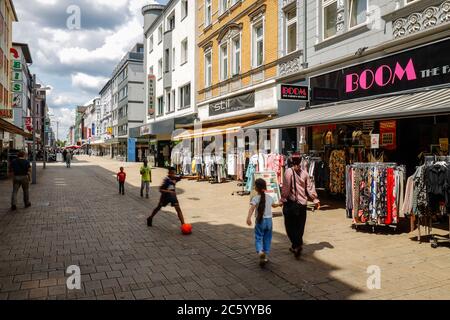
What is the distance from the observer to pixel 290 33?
50.2 feet

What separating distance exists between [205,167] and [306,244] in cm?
1208

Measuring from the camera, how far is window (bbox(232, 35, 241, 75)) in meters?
19.4

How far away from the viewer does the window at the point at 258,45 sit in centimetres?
1733

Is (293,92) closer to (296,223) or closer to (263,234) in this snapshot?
(296,223)

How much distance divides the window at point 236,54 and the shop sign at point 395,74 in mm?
7687

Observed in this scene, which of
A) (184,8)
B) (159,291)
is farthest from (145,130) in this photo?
(159,291)

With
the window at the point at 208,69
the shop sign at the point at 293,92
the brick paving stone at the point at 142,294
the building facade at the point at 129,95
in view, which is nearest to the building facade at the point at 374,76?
the shop sign at the point at 293,92

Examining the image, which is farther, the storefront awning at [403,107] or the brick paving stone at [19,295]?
the storefront awning at [403,107]

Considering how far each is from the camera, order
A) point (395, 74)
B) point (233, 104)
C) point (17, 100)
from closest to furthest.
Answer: point (395, 74), point (233, 104), point (17, 100)

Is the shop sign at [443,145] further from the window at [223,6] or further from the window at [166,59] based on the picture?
the window at [166,59]

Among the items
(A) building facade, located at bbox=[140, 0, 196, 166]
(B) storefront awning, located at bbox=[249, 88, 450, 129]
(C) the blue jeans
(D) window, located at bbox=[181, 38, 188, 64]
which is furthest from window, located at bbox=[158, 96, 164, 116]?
(C) the blue jeans

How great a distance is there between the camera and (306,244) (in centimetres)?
692

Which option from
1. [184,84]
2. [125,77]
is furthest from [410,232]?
[125,77]

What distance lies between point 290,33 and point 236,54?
16.3 ft
